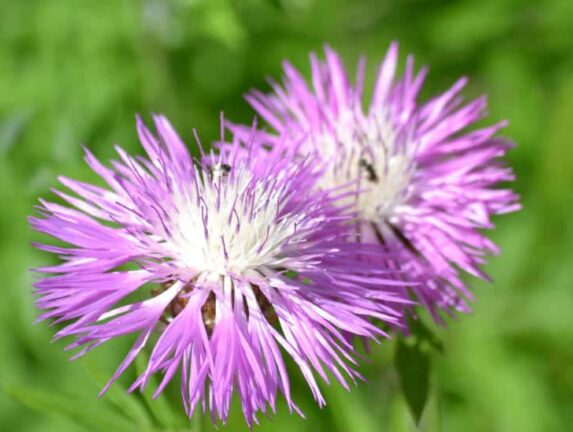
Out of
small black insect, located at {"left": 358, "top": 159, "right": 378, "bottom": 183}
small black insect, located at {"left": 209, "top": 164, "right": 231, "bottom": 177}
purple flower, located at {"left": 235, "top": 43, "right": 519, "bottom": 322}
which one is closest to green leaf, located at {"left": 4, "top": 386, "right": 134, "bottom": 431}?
small black insect, located at {"left": 209, "top": 164, "right": 231, "bottom": 177}

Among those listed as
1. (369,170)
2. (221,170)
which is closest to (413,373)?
(369,170)

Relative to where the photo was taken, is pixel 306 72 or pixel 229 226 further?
pixel 306 72

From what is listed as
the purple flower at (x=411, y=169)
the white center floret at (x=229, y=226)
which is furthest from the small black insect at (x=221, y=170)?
the purple flower at (x=411, y=169)

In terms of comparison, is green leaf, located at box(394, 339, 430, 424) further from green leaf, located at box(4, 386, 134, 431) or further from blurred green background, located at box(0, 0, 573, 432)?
green leaf, located at box(4, 386, 134, 431)

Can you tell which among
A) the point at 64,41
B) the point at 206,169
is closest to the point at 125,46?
the point at 64,41

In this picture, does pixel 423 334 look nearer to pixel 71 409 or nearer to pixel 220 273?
pixel 220 273

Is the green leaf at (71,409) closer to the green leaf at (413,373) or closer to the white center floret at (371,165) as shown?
the green leaf at (413,373)

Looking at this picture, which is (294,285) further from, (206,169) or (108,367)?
(108,367)
